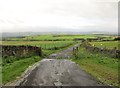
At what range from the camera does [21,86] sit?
619 inches

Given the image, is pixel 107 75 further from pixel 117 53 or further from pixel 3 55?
pixel 3 55

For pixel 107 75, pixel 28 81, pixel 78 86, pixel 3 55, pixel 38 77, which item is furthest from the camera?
pixel 3 55

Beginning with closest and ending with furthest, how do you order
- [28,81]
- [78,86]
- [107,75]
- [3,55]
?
[78,86] → [28,81] → [107,75] → [3,55]

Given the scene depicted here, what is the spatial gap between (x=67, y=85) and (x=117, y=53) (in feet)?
63.4

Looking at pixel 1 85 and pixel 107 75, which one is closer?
pixel 1 85

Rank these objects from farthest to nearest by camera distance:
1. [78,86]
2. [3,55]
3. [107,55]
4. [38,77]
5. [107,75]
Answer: [107,55] → [3,55] → [107,75] → [38,77] → [78,86]

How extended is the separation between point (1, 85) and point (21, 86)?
246 centimetres

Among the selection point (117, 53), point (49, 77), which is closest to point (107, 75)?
point (49, 77)

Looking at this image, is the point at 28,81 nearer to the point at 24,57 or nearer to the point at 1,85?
the point at 1,85

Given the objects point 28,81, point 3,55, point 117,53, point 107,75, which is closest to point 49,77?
point 28,81

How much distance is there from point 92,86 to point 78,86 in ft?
2.83

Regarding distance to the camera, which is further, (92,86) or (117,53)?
(117,53)

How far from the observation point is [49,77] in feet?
62.3

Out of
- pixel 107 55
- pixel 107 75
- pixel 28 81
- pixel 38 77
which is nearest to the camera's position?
pixel 28 81
